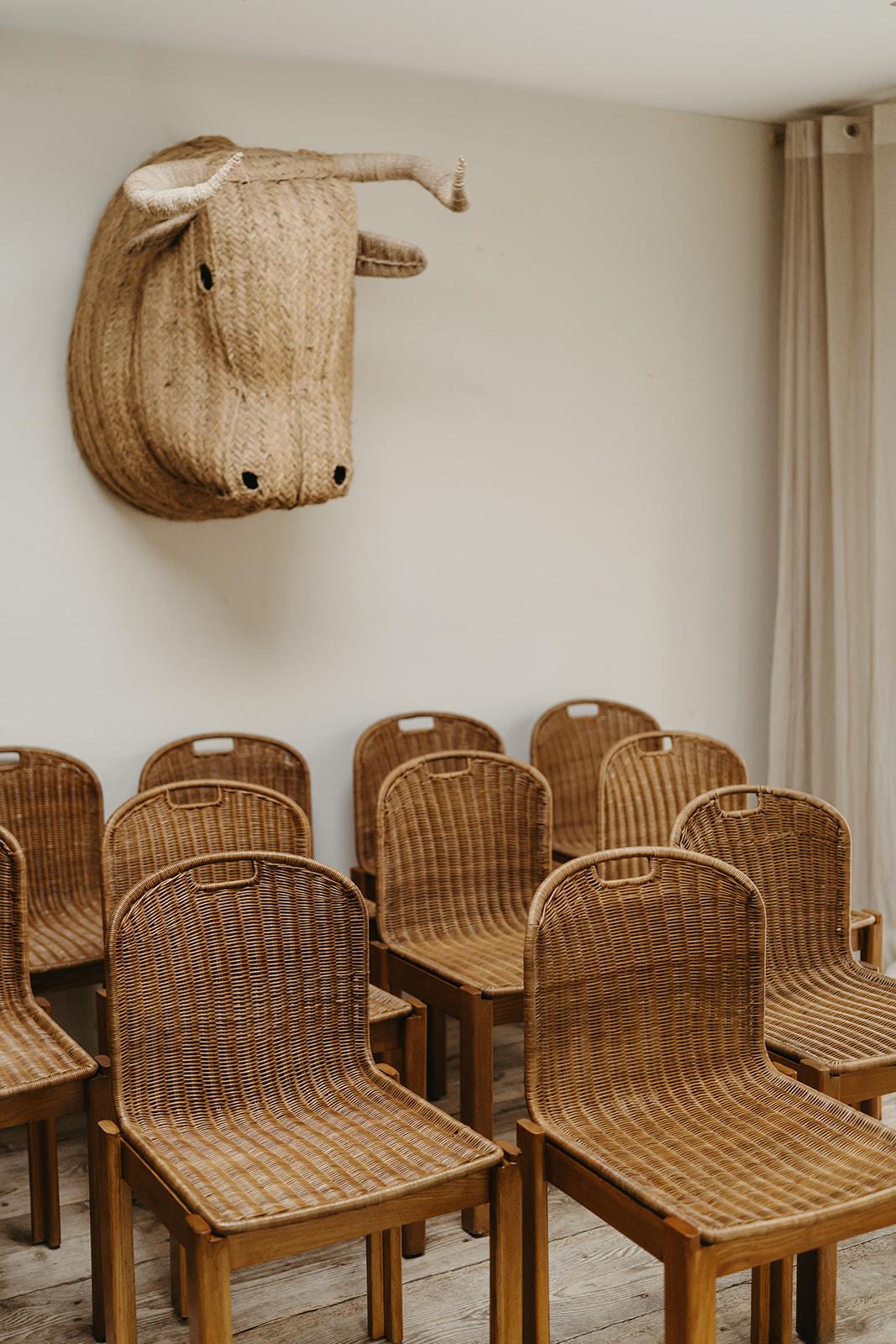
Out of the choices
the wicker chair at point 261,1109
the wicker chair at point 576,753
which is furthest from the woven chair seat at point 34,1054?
the wicker chair at point 576,753

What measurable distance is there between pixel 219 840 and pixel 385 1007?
557 millimetres

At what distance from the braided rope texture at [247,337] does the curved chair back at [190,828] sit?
68 centimetres

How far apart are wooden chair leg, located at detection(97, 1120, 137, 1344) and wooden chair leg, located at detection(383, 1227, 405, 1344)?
46 centimetres

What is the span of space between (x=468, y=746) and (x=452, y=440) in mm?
904

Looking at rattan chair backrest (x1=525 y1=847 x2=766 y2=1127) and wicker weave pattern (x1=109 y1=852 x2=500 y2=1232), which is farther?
rattan chair backrest (x1=525 y1=847 x2=766 y2=1127)

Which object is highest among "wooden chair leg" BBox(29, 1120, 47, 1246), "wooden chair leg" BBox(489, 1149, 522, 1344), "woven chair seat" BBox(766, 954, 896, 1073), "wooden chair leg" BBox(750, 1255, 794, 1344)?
"woven chair seat" BBox(766, 954, 896, 1073)

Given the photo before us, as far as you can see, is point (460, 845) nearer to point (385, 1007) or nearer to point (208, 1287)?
point (385, 1007)

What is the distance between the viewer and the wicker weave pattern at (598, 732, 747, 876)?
361 centimetres

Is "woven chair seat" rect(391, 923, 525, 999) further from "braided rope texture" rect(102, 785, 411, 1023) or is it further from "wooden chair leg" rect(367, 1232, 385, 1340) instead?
"wooden chair leg" rect(367, 1232, 385, 1340)

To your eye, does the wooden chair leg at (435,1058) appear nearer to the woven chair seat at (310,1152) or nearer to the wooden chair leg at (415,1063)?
the wooden chair leg at (415,1063)

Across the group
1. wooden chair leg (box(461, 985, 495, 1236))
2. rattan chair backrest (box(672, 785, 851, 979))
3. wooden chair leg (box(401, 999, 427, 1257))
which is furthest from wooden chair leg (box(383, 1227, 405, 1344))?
rattan chair backrest (box(672, 785, 851, 979))

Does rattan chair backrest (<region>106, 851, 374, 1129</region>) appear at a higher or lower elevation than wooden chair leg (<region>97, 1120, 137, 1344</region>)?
higher

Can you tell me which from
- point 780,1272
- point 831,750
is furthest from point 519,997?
point 831,750

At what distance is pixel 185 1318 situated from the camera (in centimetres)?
254
